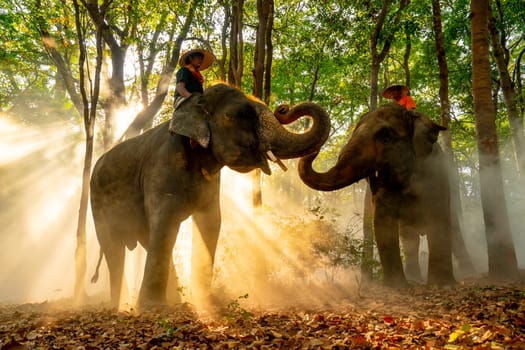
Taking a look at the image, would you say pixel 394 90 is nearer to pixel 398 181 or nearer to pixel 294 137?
pixel 398 181

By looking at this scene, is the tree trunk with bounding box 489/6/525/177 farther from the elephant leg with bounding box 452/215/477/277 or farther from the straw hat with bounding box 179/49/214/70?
the straw hat with bounding box 179/49/214/70

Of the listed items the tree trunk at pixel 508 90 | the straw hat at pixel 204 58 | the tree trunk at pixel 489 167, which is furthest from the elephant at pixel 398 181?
the tree trunk at pixel 508 90

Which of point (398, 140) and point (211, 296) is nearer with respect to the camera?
point (211, 296)

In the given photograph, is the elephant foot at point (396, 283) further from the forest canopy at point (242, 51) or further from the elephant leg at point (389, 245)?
the forest canopy at point (242, 51)

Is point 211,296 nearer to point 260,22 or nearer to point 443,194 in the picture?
point 443,194

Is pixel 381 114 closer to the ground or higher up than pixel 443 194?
higher up

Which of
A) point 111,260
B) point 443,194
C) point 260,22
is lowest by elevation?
point 111,260

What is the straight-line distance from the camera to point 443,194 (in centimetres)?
809

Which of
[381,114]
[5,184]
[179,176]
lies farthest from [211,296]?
[5,184]

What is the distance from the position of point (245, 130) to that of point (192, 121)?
2.76 feet

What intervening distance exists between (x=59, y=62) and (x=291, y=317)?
44.8 feet

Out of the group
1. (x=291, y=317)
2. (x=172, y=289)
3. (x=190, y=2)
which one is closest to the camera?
(x=291, y=317)

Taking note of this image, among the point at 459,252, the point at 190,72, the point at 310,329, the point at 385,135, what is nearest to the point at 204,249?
the point at 190,72

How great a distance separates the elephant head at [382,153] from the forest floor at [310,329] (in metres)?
2.60
